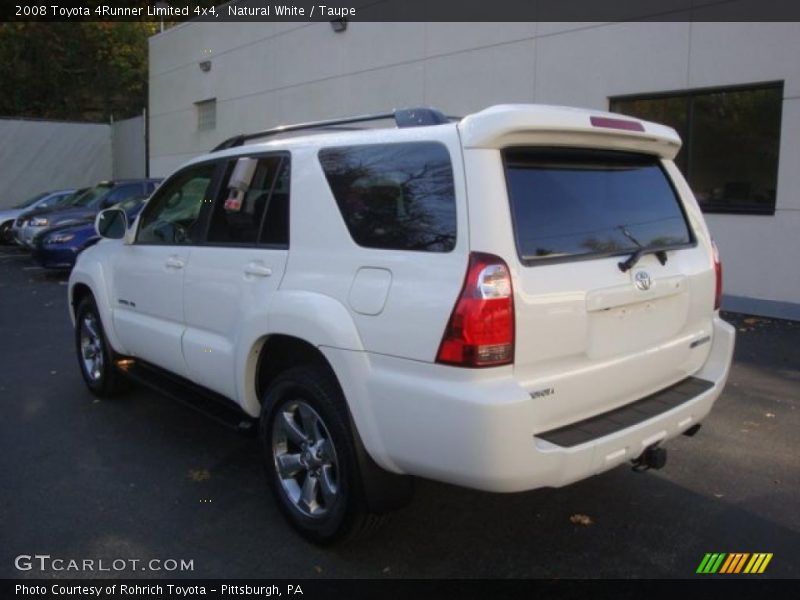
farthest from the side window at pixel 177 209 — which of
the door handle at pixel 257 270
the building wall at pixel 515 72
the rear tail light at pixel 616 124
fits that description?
the building wall at pixel 515 72

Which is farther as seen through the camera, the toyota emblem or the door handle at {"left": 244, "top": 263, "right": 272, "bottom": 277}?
the door handle at {"left": 244, "top": 263, "right": 272, "bottom": 277}

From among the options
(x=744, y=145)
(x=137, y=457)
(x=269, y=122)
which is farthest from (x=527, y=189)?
(x=269, y=122)

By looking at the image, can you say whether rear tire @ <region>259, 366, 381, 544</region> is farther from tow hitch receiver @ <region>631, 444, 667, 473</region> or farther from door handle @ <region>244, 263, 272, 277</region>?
tow hitch receiver @ <region>631, 444, 667, 473</region>

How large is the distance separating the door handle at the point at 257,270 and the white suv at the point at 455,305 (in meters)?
0.01

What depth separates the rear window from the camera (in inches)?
115

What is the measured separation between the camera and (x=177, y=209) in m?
4.71

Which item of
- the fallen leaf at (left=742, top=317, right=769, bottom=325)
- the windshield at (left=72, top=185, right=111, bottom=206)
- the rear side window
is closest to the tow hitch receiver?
the rear side window

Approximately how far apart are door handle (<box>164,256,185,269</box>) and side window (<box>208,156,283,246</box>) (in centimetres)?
30

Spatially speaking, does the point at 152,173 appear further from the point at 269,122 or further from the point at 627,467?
the point at 627,467

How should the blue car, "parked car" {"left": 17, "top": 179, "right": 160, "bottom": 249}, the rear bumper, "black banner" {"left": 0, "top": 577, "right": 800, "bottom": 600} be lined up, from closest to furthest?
1. the rear bumper
2. "black banner" {"left": 0, "top": 577, "right": 800, "bottom": 600}
3. the blue car
4. "parked car" {"left": 17, "top": 179, "right": 160, "bottom": 249}

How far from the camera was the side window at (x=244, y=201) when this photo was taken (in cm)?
382

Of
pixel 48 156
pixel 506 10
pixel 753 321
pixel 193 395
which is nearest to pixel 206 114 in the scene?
pixel 48 156

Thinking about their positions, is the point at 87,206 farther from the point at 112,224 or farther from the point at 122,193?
the point at 112,224

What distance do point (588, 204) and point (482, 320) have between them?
2.86ft
